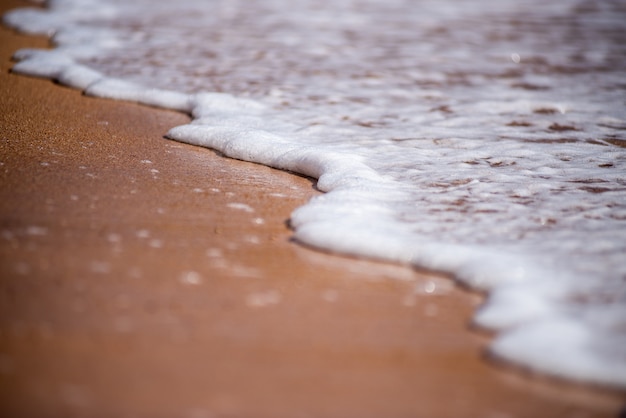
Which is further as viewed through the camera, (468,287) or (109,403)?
(468,287)

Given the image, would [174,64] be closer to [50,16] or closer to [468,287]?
[50,16]

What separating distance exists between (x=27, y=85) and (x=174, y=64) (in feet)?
3.42

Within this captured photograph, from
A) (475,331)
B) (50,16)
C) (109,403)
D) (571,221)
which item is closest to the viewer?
(109,403)

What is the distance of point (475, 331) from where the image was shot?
1795 mm

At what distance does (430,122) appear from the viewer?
3752mm

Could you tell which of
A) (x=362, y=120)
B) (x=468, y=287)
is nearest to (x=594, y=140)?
(x=362, y=120)

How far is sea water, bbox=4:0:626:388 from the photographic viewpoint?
2004 mm

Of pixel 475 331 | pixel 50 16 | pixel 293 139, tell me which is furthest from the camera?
pixel 50 16

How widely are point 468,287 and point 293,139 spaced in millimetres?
1576

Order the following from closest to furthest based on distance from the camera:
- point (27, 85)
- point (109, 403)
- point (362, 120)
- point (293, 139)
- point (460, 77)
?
point (109, 403) → point (293, 139) → point (362, 120) → point (27, 85) → point (460, 77)

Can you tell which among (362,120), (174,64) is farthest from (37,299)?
Result: (174,64)

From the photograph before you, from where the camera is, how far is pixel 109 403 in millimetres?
1433

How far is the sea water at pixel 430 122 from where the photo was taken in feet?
6.57

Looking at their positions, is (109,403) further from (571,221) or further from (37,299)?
(571,221)
